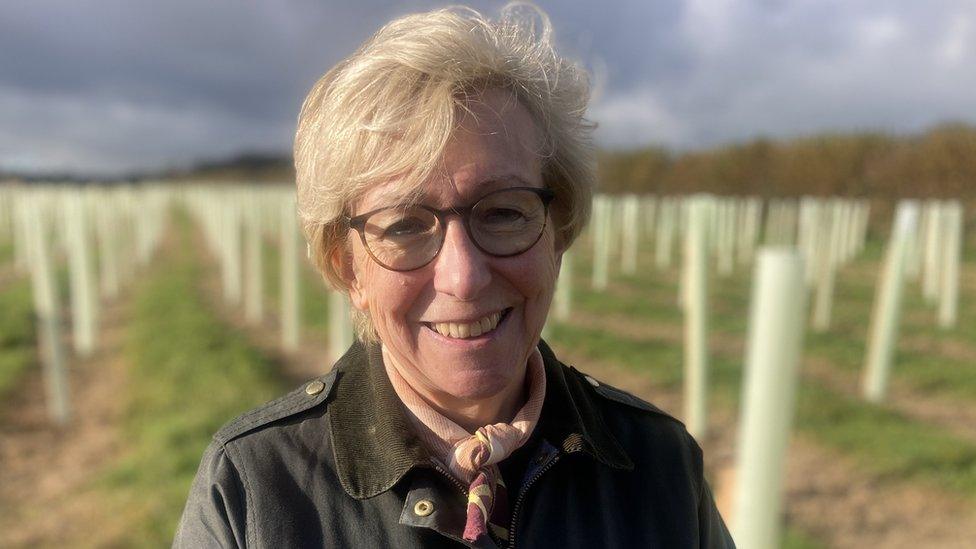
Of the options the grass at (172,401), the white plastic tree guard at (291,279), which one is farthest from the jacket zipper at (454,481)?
the white plastic tree guard at (291,279)

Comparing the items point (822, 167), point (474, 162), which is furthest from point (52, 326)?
point (822, 167)

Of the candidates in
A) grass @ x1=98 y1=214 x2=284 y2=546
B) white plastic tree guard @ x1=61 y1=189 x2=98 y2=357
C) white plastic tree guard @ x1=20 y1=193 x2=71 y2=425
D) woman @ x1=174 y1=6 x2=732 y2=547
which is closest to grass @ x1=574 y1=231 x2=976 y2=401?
grass @ x1=98 y1=214 x2=284 y2=546

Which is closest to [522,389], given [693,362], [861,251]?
[693,362]

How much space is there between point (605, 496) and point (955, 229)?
38.2 feet

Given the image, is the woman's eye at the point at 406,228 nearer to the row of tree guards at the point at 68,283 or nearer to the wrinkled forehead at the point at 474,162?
the wrinkled forehead at the point at 474,162

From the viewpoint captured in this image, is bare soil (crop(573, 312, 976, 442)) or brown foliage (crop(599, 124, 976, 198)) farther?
brown foliage (crop(599, 124, 976, 198))

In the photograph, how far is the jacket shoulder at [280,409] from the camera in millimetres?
1329

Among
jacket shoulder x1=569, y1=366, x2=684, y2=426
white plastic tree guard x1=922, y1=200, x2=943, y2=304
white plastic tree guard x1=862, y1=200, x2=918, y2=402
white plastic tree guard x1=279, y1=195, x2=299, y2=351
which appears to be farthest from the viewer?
white plastic tree guard x1=922, y1=200, x2=943, y2=304

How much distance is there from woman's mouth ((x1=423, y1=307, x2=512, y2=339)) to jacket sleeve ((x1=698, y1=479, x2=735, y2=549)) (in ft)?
1.84

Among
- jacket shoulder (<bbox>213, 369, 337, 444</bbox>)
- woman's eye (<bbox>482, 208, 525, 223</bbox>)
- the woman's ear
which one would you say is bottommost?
jacket shoulder (<bbox>213, 369, 337, 444</bbox>)

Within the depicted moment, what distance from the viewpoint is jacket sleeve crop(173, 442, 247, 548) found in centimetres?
122

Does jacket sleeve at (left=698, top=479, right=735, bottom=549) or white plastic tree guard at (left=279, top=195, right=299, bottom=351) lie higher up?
jacket sleeve at (left=698, top=479, right=735, bottom=549)

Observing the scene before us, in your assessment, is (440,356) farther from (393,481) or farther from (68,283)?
(68,283)

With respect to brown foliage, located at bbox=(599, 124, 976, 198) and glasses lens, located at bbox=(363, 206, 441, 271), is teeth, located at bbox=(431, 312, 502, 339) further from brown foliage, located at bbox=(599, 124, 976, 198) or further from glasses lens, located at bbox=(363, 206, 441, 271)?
brown foliage, located at bbox=(599, 124, 976, 198)
